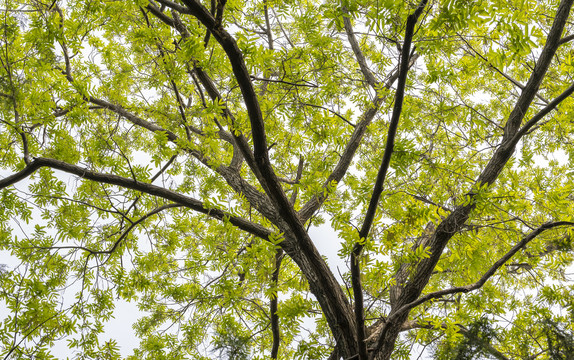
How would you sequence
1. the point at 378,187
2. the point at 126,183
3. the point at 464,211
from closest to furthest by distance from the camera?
the point at 378,187 < the point at 464,211 < the point at 126,183

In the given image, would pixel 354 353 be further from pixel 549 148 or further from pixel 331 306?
pixel 549 148

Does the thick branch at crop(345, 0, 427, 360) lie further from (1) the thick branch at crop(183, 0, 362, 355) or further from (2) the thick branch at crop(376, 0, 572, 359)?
(2) the thick branch at crop(376, 0, 572, 359)

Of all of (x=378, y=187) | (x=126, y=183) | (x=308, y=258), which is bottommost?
(x=308, y=258)

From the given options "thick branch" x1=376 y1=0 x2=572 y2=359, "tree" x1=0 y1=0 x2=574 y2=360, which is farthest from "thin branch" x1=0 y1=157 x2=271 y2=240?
"thick branch" x1=376 y1=0 x2=572 y2=359

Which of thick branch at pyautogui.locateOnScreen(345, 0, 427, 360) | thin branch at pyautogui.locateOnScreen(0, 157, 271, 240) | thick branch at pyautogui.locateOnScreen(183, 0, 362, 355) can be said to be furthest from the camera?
thin branch at pyautogui.locateOnScreen(0, 157, 271, 240)

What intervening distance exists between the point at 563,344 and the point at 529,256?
2.45 m

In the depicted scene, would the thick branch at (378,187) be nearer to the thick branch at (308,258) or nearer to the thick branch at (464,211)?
the thick branch at (308,258)

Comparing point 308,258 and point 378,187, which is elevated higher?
point 378,187

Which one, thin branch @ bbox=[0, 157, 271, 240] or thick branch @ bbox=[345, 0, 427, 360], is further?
thin branch @ bbox=[0, 157, 271, 240]

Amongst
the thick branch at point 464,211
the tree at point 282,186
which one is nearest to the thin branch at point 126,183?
the tree at point 282,186

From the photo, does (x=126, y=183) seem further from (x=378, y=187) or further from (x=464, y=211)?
(x=464, y=211)

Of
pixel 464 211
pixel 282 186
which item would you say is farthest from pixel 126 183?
pixel 464 211

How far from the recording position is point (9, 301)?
3674mm

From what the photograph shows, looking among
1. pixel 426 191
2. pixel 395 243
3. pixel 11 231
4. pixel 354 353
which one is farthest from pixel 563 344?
pixel 11 231
